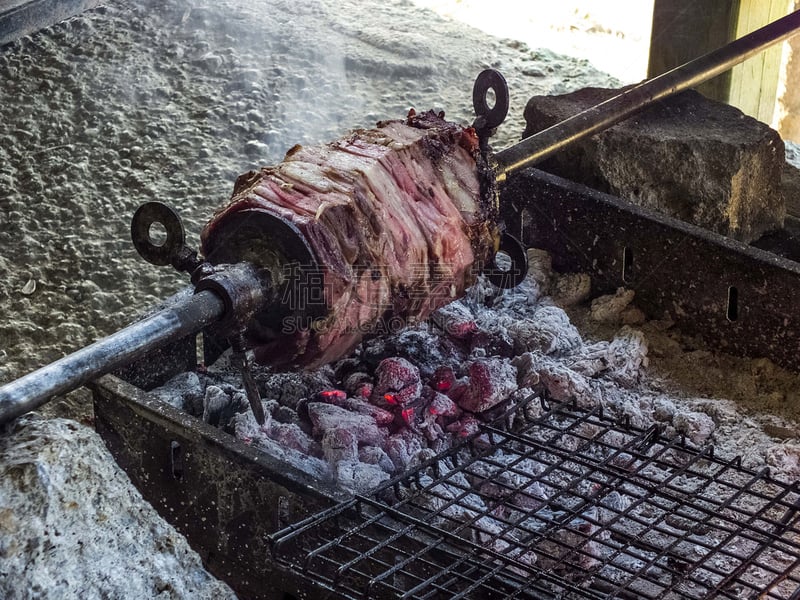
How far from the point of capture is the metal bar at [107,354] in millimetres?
2043

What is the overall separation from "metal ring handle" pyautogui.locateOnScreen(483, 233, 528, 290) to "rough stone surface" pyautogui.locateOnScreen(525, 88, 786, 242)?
0.65m

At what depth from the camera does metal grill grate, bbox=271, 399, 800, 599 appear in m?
2.27

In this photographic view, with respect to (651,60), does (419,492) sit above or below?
below

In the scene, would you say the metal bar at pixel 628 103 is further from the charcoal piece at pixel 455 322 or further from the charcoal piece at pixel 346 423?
the charcoal piece at pixel 346 423

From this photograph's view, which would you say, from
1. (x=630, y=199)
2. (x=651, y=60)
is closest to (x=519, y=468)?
(x=630, y=199)

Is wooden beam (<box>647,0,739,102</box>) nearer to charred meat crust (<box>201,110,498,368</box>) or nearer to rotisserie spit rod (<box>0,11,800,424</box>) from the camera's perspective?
rotisserie spit rod (<box>0,11,800,424</box>)

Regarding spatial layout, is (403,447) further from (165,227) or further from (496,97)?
(496,97)

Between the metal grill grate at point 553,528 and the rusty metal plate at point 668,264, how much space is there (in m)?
0.60

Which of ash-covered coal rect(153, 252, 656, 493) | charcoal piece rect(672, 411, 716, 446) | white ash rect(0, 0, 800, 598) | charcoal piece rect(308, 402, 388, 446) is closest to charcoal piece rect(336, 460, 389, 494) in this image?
ash-covered coal rect(153, 252, 656, 493)

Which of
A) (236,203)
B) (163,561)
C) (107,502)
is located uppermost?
(236,203)

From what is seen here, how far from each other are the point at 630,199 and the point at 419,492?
188 centimetres

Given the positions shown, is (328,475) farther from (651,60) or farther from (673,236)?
(651,60)

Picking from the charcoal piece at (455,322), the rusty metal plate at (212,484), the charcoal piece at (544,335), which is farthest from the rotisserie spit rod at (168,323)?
the charcoal piece at (544,335)

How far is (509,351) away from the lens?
3514 millimetres
